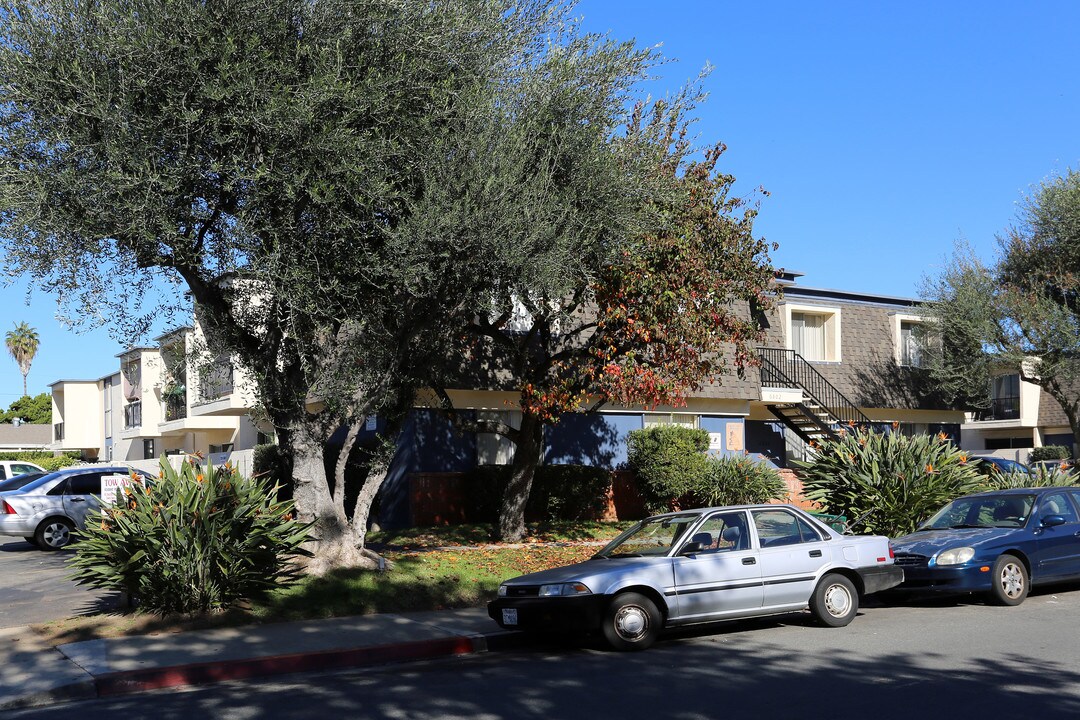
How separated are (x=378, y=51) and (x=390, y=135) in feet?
3.23

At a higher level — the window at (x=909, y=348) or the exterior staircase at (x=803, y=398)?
the window at (x=909, y=348)

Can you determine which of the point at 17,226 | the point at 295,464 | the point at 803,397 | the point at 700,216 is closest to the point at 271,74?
the point at 17,226

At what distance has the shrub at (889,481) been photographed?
15.8 meters

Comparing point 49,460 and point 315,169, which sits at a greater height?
point 315,169

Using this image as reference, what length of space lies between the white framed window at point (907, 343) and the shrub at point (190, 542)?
77.1 feet

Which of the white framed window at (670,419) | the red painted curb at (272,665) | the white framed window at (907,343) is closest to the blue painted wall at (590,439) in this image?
the white framed window at (670,419)

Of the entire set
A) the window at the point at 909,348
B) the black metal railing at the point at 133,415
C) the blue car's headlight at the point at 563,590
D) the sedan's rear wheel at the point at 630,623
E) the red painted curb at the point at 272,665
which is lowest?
the red painted curb at the point at 272,665

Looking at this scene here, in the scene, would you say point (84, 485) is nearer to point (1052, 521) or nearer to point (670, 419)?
point (670, 419)

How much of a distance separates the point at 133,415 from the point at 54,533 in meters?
29.7

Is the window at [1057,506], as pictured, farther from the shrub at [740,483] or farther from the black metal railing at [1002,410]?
the black metal railing at [1002,410]

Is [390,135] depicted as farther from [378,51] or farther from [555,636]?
[555,636]

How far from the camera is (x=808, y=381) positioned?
2873cm

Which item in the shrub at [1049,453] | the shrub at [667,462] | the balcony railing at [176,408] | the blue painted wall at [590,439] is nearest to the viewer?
the shrub at [667,462]

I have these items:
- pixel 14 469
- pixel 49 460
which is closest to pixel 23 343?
pixel 49 460
